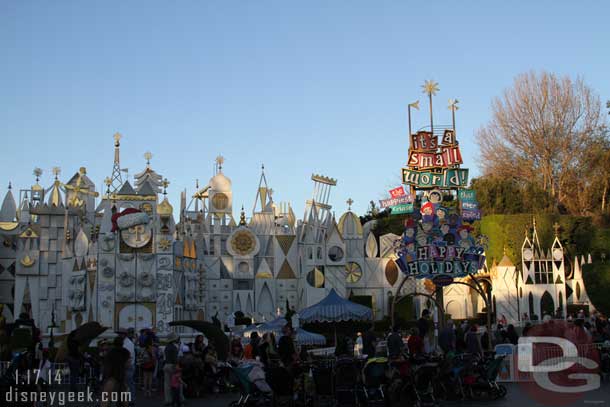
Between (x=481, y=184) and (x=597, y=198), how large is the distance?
927cm

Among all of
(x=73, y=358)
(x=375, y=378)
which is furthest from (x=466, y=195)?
(x=73, y=358)

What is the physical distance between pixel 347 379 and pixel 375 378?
1.85 feet

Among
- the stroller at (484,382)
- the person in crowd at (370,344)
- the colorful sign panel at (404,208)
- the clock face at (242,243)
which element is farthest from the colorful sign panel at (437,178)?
the stroller at (484,382)

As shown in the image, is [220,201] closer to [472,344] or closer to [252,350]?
[252,350]

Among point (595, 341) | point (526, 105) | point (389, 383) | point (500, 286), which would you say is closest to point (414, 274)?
point (595, 341)

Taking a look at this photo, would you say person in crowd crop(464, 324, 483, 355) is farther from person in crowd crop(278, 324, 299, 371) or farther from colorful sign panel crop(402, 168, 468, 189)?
colorful sign panel crop(402, 168, 468, 189)

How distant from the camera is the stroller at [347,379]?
15688 millimetres

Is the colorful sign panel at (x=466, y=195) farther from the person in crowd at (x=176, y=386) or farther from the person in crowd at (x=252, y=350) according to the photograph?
the person in crowd at (x=176, y=386)

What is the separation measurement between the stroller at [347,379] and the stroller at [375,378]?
0.66 feet

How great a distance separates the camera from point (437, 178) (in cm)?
4691

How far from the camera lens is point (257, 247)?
54250 millimetres

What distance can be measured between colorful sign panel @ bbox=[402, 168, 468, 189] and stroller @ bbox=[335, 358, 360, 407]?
3095cm

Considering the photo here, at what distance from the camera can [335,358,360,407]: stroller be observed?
15.7 m

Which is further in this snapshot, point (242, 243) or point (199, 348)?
point (242, 243)
